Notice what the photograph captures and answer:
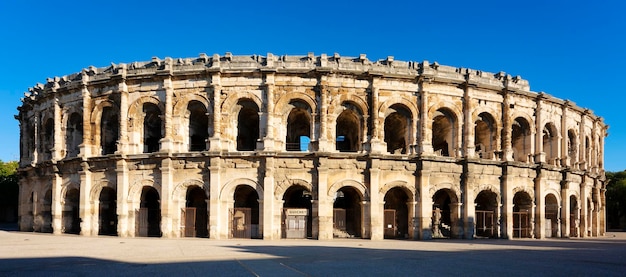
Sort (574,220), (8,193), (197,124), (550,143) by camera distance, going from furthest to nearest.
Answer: (8,193) → (574,220) → (550,143) → (197,124)

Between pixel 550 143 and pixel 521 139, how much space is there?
2.03m

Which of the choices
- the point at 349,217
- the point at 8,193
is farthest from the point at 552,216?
the point at 8,193

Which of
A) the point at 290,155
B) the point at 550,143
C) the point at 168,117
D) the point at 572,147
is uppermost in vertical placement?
the point at 168,117

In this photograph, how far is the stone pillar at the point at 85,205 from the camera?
21.2 m

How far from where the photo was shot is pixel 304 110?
68.8 feet

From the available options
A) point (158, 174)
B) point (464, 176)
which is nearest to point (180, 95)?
point (158, 174)

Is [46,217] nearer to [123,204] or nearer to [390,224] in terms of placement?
[123,204]

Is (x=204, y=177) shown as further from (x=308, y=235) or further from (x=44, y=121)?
(x=44, y=121)

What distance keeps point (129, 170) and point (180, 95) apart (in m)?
3.95

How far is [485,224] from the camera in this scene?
22.2m

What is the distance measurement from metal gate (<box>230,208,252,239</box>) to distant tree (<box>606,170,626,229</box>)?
35123 millimetres

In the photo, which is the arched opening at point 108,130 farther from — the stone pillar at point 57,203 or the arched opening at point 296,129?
the arched opening at point 296,129

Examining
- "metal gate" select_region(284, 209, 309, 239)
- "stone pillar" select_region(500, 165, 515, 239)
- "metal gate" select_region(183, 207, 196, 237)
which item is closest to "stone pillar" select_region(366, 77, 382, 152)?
"metal gate" select_region(284, 209, 309, 239)

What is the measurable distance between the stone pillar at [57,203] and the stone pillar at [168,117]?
242 inches
